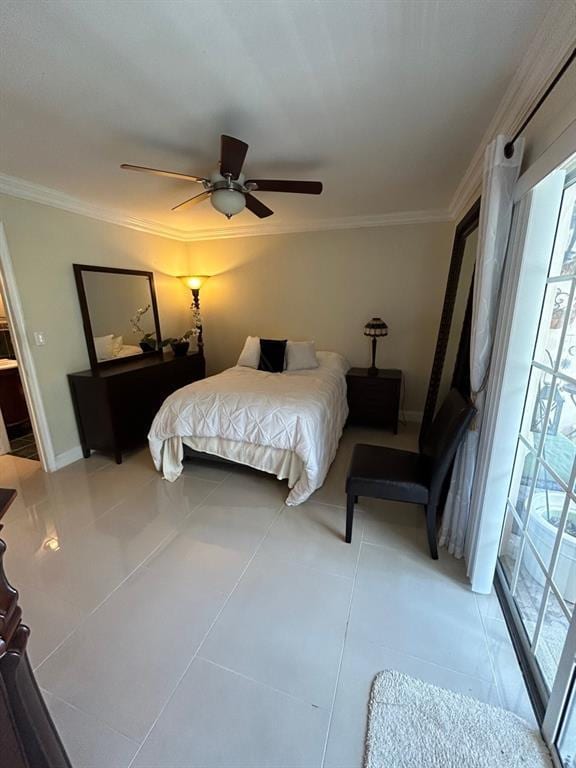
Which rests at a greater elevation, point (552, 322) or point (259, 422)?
point (552, 322)

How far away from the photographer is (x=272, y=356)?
372cm

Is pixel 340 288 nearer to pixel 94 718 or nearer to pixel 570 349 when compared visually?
pixel 570 349

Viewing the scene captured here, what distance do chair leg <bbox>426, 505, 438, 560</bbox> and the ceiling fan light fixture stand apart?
224 cm

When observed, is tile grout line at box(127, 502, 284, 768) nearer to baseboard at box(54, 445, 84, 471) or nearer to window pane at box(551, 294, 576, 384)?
window pane at box(551, 294, 576, 384)

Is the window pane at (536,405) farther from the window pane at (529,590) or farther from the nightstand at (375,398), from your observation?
the nightstand at (375,398)

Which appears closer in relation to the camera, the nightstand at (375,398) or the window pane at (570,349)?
the window pane at (570,349)

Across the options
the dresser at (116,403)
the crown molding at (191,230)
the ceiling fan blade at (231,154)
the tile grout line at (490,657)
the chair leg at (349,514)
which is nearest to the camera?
the tile grout line at (490,657)

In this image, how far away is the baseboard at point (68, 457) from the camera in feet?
9.98

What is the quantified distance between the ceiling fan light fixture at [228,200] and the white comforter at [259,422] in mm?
1343

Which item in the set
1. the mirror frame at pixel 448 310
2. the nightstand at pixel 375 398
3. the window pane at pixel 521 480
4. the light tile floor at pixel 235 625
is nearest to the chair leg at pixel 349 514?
the light tile floor at pixel 235 625

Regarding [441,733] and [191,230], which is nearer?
[441,733]

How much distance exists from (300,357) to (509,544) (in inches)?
95.5

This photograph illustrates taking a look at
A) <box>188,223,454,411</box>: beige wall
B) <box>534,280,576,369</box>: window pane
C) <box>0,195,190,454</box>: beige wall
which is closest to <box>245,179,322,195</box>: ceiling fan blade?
<box>534,280,576,369</box>: window pane

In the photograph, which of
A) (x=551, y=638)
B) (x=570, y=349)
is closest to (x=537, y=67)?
(x=570, y=349)
